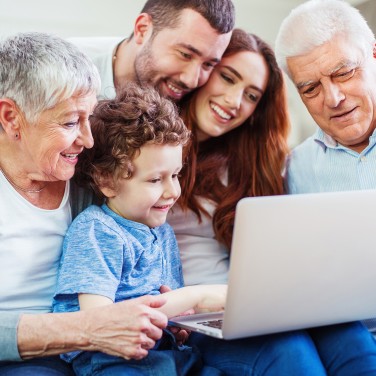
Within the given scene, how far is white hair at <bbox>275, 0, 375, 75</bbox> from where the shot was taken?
159cm

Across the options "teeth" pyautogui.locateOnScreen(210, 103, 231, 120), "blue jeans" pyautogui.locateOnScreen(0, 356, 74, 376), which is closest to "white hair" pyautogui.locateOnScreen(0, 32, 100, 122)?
"blue jeans" pyautogui.locateOnScreen(0, 356, 74, 376)

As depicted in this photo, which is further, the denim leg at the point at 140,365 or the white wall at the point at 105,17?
the white wall at the point at 105,17

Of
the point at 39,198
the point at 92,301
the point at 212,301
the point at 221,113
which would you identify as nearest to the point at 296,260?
the point at 212,301

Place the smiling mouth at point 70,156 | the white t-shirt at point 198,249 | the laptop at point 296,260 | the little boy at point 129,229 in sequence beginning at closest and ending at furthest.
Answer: the laptop at point 296,260 < the little boy at point 129,229 < the smiling mouth at point 70,156 < the white t-shirt at point 198,249

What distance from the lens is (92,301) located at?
118cm

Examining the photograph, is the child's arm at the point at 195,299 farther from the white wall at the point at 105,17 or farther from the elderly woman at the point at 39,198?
the white wall at the point at 105,17

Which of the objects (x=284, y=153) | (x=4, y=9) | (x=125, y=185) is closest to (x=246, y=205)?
(x=125, y=185)

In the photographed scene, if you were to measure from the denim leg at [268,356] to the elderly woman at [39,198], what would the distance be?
0.19 m

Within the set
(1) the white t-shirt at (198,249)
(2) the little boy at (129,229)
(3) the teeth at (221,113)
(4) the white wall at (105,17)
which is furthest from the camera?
(4) the white wall at (105,17)

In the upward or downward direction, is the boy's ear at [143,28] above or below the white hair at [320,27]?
below

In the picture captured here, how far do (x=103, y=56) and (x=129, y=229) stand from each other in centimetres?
84

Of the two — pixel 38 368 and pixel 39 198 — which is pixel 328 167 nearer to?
pixel 39 198

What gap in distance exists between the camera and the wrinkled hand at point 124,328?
3.59 feet

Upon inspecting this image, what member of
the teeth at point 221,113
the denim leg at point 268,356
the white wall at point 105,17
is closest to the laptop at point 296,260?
the denim leg at point 268,356
